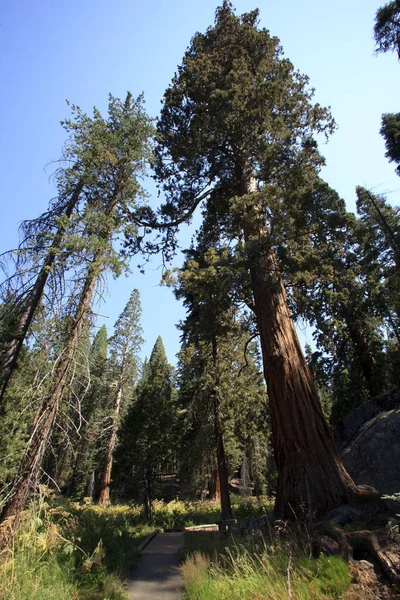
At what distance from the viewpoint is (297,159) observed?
8875 mm

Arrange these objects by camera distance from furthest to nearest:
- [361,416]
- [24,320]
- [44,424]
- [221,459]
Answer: [221,459]
[361,416]
[24,320]
[44,424]

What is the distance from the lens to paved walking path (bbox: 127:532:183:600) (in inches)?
198

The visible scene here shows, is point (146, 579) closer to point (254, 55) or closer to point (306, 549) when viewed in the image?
point (306, 549)

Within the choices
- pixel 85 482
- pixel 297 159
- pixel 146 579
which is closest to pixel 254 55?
pixel 297 159

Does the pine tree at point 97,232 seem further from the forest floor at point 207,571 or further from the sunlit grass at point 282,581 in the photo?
the sunlit grass at point 282,581

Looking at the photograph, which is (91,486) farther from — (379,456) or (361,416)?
(379,456)

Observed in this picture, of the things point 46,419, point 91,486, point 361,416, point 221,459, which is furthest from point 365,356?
point 91,486

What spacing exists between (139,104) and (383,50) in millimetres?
8657

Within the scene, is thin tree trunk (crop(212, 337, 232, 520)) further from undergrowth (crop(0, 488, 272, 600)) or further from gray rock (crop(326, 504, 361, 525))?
gray rock (crop(326, 504, 361, 525))

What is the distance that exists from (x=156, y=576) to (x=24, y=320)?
Result: 550cm

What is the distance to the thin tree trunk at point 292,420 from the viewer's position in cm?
486

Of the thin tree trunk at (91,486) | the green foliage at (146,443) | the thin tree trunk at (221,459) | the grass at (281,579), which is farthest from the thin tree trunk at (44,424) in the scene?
the thin tree trunk at (91,486)

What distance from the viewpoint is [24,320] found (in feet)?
20.5

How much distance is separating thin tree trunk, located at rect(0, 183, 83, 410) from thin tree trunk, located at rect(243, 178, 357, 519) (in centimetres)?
395
